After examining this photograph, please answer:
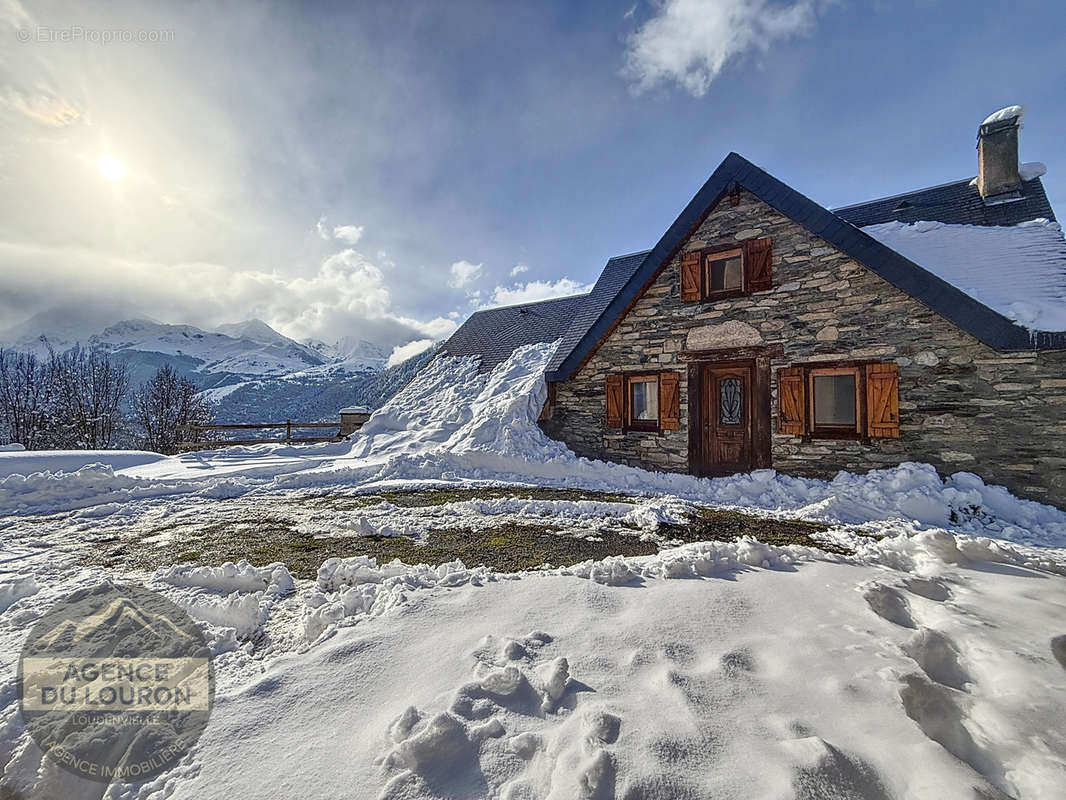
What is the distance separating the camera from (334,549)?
4.48 m

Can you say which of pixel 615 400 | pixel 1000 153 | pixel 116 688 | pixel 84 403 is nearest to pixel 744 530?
pixel 615 400

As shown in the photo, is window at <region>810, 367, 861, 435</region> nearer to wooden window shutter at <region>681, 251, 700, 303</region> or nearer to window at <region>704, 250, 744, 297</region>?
window at <region>704, 250, 744, 297</region>

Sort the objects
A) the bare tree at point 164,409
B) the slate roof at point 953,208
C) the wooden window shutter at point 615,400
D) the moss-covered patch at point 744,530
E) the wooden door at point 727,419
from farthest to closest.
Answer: the bare tree at point 164,409
the wooden window shutter at point 615,400
the wooden door at point 727,419
the slate roof at point 953,208
the moss-covered patch at point 744,530

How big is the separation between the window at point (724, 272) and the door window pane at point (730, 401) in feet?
6.41

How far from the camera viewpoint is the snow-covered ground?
1.63 meters

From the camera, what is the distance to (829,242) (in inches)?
315

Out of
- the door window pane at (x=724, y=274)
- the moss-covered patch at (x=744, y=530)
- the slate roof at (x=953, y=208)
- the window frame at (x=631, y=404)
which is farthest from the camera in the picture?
the window frame at (x=631, y=404)

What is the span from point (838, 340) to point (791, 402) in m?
1.35

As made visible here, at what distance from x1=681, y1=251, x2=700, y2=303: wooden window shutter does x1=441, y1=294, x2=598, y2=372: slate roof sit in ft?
18.7

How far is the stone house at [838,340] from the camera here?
650 centimetres

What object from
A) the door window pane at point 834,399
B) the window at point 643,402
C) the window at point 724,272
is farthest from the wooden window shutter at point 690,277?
the door window pane at point 834,399

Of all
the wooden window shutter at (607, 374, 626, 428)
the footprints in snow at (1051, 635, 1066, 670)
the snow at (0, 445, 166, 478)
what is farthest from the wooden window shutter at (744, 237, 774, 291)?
the snow at (0, 445, 166, 478)

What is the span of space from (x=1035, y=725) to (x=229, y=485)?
997 centimetres

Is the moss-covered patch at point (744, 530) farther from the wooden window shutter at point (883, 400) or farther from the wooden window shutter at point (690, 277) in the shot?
the wooden window shutter at point (690, 277)
